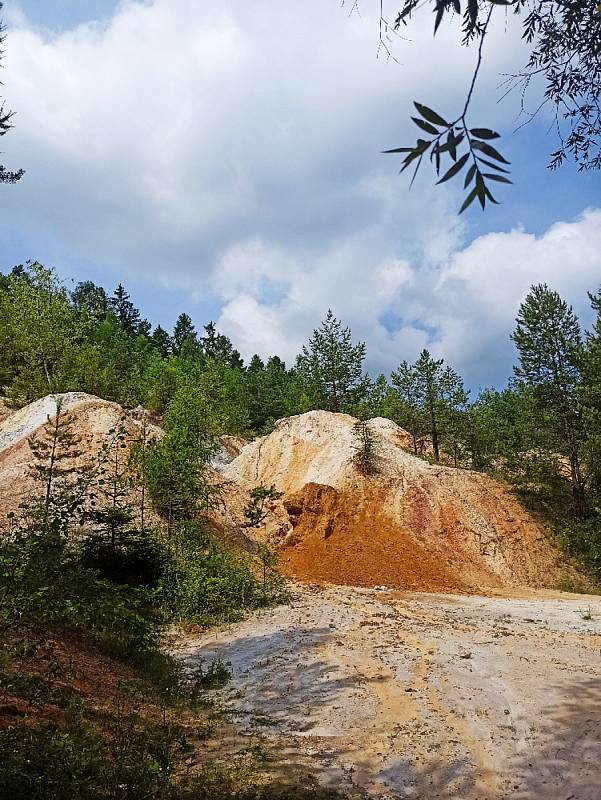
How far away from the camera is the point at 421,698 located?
7.17 metres

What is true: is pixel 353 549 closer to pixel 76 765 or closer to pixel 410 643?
pixel 410 643

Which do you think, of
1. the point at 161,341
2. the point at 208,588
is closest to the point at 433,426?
the point at 208,588

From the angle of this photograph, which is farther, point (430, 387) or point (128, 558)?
point (430, 387)

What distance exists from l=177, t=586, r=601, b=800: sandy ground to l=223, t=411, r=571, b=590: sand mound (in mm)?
8832

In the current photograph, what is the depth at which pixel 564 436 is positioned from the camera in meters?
25.4

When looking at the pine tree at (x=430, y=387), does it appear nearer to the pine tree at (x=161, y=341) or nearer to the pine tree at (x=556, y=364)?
the pine tree at (x=556, y=364)

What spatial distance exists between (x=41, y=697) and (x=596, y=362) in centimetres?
2310

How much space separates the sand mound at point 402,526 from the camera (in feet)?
71.5

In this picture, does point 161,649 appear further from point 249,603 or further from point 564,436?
point 564,436

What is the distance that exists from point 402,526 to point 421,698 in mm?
18532

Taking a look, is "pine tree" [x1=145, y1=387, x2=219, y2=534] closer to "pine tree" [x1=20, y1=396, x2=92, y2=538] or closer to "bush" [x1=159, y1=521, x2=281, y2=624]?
"bush" [x1=159, y1=521, x2=281, y2=624]

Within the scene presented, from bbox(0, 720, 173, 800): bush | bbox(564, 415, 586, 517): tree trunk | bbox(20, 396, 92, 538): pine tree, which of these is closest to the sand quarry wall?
bbox(564, 415, 586, 517): tree trunk

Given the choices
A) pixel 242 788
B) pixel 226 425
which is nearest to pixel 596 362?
pixel 242 788

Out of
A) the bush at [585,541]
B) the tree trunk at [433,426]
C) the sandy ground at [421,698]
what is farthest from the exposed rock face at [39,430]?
the tree trunk at [433,426]
